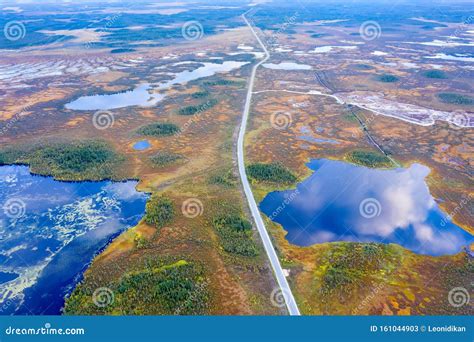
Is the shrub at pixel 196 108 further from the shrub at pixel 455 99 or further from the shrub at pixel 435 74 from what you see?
the shrub at pixel 435 74

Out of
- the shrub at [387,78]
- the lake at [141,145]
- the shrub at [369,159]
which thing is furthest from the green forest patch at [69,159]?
the shrub at [387,78]

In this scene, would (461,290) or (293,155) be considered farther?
(293,155)

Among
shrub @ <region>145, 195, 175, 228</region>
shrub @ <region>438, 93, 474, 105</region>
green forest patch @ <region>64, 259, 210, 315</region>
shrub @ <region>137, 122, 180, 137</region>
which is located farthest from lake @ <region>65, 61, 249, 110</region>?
shrub @ <region>438, 93, 474, 105</region>

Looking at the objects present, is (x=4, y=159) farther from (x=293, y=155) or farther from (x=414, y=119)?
(x=414, y=119)

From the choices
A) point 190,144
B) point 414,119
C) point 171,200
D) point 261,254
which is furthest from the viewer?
point 414,119

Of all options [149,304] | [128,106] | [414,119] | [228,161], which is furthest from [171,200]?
[414,119]

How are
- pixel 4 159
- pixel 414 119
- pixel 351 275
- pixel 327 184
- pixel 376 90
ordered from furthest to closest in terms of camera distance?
pixel 376 90 → pixel 414 119 → pixel 4 159 → pixel 327 184 → pixel 351 275
